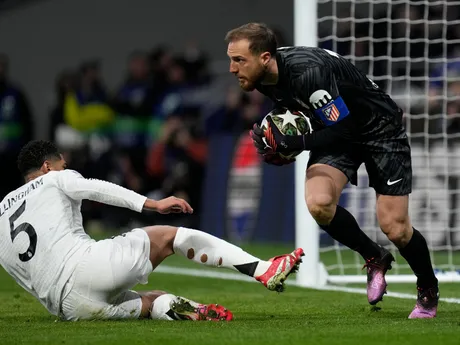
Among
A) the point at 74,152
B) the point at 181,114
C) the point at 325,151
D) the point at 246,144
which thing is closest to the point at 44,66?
the point at 74,152

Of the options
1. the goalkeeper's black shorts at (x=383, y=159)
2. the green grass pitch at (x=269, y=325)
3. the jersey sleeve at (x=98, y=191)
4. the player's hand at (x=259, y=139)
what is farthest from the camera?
the goalkeeper's black shorts at (x=383, y=159)

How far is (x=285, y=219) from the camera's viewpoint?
14.2m

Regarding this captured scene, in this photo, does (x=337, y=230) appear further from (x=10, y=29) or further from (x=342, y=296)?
(x=10, y=29)

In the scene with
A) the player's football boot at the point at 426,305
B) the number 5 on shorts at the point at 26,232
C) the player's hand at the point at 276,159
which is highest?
the player's hand at the point at 276,159

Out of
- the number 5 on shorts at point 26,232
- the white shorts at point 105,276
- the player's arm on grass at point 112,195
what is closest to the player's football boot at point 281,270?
the player's arm on grass at point 112,195

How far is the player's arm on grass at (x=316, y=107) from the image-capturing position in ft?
22.4

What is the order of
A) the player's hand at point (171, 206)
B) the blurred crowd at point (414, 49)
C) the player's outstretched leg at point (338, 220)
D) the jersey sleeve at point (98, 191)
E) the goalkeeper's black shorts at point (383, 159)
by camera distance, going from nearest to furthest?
the player's hand at point (171, 206), the jersey sleeve at point (98, 191), the player's outstretched leg at point (338, 220), the goalkeeper's black shorts at point (383, 159), the blurred crowd at point (414, 49)

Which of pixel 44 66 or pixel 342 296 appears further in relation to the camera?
pixel 44 66

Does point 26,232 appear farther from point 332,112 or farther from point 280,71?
point 332,112

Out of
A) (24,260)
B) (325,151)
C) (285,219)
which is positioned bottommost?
(285,219)

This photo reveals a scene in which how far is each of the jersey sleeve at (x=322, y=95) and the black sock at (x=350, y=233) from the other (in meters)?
0.74

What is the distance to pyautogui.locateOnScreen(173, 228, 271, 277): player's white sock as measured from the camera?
7020 millimetres

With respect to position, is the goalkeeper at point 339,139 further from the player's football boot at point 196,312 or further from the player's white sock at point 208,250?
the player's football boot at point 196,312

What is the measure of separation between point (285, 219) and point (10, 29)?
8505mm
